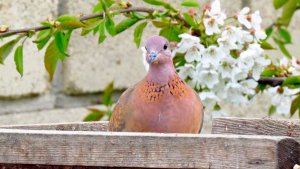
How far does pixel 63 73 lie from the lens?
4.04 m

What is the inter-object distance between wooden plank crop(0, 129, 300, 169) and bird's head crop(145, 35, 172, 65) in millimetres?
634

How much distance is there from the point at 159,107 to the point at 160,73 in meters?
0.15

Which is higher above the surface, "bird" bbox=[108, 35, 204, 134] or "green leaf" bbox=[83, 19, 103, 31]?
"green leaf" bbox=[83, 19, 103, 31]

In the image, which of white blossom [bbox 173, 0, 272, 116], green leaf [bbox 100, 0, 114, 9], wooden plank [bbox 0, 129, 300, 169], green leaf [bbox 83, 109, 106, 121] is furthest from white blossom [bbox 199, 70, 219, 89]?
wooden plank [bbox 0, 129, 300, 169]

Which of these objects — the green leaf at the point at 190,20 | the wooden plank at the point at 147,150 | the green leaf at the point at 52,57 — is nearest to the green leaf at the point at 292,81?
the green leaf at the point at 190,20

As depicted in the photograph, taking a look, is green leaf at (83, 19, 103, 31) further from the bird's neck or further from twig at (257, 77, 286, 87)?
twig at (257, 77, 286, 87)

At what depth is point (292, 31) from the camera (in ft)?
15.4

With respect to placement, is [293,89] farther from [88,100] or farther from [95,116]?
[88,100]

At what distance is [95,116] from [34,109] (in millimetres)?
329

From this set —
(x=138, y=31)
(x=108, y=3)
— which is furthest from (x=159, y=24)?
(x=108, y=3)

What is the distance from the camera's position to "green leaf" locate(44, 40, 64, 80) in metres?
2.92

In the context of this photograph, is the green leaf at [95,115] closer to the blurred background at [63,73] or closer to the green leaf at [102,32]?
the blurred background at [63,73]

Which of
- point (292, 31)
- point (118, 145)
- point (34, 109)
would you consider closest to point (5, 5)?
point (34, 109)

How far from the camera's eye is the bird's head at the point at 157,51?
251 centimetres
